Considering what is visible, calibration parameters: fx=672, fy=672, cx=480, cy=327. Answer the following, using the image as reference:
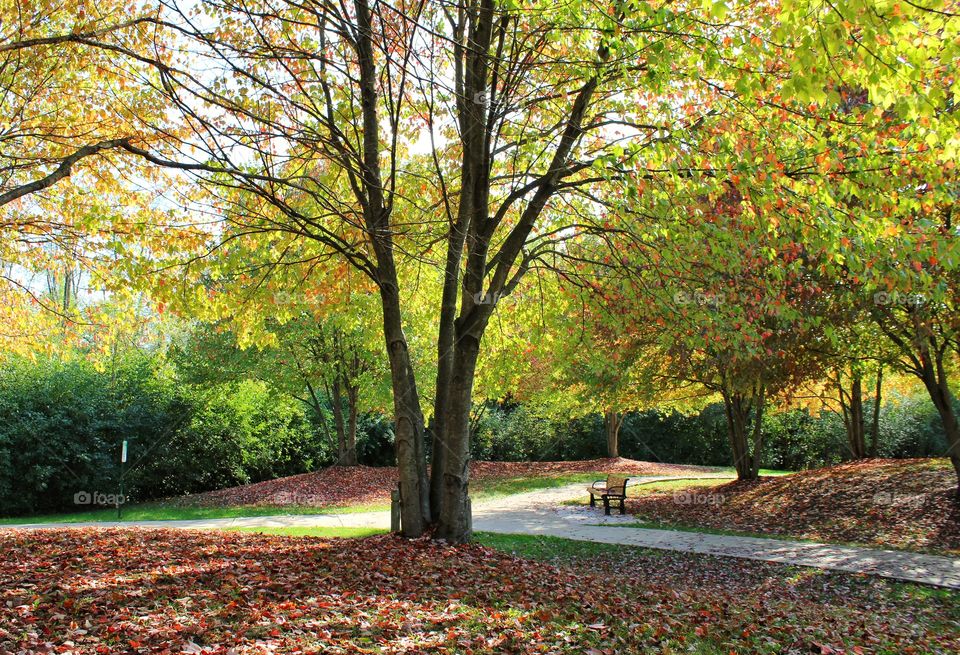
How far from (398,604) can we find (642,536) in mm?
8026

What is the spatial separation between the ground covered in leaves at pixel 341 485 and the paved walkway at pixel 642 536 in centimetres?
337

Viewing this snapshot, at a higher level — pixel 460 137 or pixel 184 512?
pixel 460 137

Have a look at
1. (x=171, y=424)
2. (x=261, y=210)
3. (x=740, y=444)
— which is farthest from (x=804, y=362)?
(x=171, y=424)

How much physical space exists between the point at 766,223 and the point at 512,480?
60.3ft

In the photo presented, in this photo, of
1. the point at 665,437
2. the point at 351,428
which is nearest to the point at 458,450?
the point at 351,428

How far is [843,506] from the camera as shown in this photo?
13781 millimetres

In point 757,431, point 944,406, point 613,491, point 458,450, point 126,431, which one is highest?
point 126,431

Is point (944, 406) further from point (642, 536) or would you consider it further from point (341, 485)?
point (341, 485)

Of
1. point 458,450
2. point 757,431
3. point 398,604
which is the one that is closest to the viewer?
point 398,604

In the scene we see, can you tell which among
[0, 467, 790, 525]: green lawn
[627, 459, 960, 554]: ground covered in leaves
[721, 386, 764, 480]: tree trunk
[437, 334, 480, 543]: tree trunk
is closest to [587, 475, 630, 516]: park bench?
[627, 459, 960, 554]: ground covered in leaves

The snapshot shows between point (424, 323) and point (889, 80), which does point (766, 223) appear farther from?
point (424, 323)

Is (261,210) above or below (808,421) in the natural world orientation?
above

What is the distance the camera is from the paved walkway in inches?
380

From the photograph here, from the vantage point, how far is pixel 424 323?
1895cm
